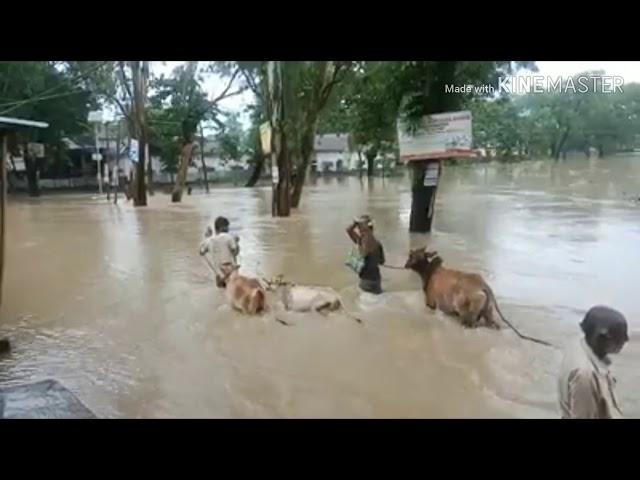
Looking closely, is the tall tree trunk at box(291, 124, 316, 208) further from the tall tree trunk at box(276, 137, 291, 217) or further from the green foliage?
the green foliage

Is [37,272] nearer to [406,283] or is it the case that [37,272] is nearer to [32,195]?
[32,195]

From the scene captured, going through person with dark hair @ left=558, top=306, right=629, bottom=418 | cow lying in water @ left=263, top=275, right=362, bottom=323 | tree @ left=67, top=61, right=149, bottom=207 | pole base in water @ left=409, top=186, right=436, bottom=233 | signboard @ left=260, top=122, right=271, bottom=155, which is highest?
tree @ left=67, top=61, right=149, bottom=207

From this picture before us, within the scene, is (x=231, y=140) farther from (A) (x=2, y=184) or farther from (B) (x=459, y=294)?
(B) (x=459, y=294)

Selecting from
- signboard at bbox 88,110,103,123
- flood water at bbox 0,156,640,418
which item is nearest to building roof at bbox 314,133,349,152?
flood water at bbox 0,156,640,418

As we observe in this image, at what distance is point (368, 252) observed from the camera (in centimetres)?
206

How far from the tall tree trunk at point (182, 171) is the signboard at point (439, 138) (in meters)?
0.77

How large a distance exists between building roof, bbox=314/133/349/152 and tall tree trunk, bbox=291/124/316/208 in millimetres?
27

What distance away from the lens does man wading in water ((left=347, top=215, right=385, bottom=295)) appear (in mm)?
2047

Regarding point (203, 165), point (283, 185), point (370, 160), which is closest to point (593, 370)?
point (370, 160)
